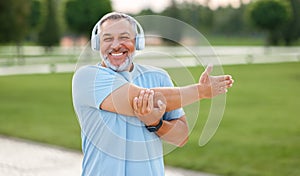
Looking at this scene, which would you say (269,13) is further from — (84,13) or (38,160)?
(38,160)

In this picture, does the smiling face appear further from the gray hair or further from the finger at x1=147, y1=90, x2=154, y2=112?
the finger at x1=147, y1=90, x2=154, y2=112

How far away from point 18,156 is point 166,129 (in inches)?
177

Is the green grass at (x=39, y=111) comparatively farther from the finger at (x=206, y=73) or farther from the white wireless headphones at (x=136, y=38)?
the finger at (x=206, y=73)

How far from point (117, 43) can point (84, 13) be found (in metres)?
25.5

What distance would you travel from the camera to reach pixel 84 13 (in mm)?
26781

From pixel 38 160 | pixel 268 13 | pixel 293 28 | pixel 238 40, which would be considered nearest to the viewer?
pixel 38 160

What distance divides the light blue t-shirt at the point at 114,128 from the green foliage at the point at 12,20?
43.3 feet

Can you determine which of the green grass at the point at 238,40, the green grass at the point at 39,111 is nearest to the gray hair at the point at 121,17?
the green grass at the point at 39,111

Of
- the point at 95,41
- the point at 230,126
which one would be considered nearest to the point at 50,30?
the point at 230,126

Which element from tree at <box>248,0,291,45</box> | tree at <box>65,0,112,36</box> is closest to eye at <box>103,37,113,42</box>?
tree at <box>65,0,112,36</box>

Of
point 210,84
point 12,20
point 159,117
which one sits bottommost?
point 159,117

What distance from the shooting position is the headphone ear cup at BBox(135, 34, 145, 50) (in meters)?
1.77

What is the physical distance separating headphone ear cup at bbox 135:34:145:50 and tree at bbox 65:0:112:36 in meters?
23.9

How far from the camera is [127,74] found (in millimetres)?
1789
